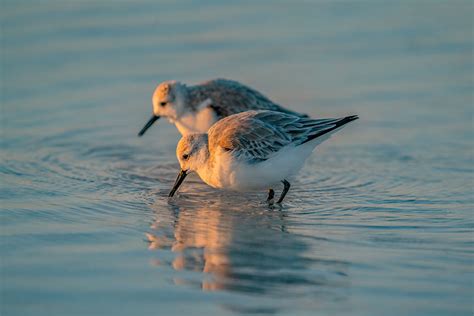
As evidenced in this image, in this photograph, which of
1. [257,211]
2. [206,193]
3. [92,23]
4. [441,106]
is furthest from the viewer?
[92,23]

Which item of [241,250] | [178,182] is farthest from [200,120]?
[241,250]

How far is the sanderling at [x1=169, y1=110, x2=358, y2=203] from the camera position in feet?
24.9

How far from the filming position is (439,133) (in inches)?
387

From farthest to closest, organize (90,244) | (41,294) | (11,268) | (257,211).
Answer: (257,211) → (90,244) → (11,268) → (41,294)

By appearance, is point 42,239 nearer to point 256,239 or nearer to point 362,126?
point 256,239

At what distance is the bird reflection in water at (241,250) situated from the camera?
5.68 m

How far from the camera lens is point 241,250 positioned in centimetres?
634

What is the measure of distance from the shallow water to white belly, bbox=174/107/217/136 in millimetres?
353

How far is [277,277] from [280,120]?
95.2 inches

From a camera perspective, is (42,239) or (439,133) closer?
(42,239)

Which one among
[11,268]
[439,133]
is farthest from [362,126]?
[11,268]

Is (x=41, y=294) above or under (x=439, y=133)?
under

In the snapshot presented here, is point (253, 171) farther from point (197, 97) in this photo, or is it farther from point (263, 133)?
point (197, 97)

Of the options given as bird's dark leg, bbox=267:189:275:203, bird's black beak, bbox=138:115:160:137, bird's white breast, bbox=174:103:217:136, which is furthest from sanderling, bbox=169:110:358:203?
bird's black beak, bbox=138:115:160:137
